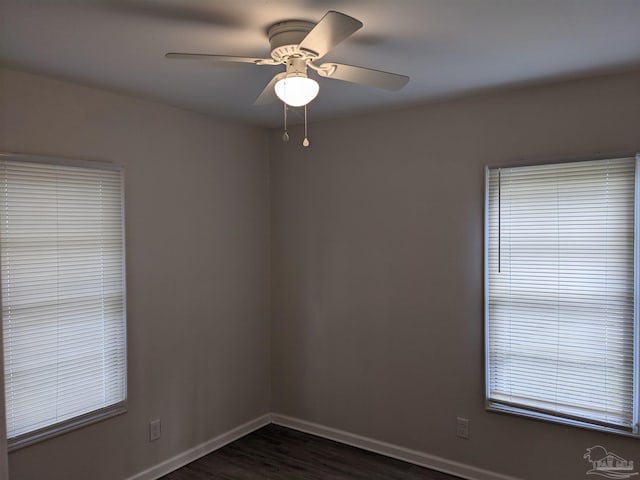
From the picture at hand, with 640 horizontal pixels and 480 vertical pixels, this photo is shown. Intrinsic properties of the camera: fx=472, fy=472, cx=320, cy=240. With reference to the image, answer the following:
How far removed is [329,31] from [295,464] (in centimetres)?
292


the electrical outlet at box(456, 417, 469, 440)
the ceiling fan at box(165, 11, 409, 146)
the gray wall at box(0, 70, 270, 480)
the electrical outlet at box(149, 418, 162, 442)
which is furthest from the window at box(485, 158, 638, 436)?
the electrical outlet at box(149, 418, 162, 442)

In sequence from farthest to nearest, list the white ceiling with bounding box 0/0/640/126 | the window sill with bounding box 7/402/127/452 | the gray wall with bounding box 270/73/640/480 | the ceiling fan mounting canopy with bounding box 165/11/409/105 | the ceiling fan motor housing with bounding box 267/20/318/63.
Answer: the gray wall with bounding box 270/73/640/480 → the window sill with bounding box 7/402/127/452 → the ceiling fan motor housing with bounding box 267/20/318/63 → the white ceiling with bounding box 0/0/640/126 → the ceiling fan mounting canopy with bounding box 165/11/409/105

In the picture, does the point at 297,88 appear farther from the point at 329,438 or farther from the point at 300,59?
the point at 329,438

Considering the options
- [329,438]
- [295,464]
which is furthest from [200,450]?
[329,438]

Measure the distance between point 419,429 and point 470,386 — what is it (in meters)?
0.52

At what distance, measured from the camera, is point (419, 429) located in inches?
132

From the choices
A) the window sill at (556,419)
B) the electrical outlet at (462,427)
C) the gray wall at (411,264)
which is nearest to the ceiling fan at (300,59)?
the gray wall at (411,264)

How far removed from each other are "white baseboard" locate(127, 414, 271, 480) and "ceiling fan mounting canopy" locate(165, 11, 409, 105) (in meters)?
2.62

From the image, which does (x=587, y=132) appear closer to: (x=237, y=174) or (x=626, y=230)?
(x=626, y=230)

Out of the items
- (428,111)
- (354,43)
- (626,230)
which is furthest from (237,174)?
(626,230)

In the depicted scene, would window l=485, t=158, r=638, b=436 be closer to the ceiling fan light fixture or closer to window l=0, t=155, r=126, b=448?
the ceiling fan light fixture

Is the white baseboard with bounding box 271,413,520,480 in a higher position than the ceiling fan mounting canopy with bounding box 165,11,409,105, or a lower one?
lower

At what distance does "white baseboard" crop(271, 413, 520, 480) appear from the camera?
3127 mm

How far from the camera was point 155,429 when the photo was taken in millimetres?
3211
